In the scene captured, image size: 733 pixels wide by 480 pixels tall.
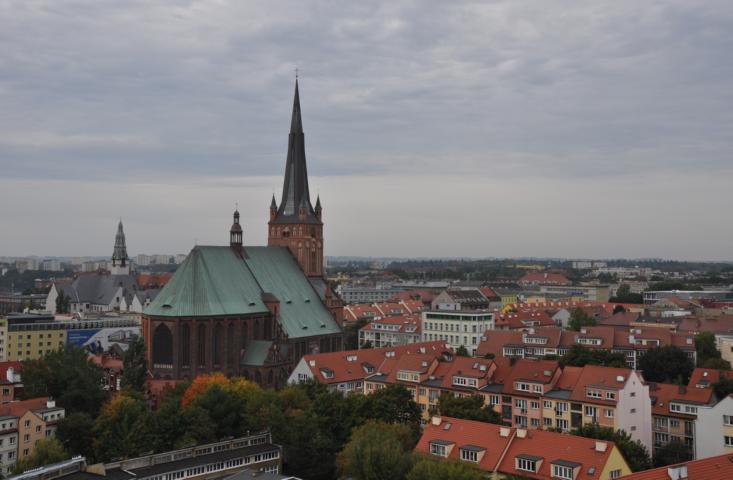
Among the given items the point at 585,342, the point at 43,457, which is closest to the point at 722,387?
the point at 585,342

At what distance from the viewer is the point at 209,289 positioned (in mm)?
100000

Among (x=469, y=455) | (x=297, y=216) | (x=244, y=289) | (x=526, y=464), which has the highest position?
(x=297, y=216)

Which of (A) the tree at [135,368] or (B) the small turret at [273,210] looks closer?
(A) the tree at [135,368]

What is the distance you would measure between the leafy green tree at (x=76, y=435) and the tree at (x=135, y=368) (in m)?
17.8

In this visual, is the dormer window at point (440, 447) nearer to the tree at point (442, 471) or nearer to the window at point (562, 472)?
the tree at point (442, 471)

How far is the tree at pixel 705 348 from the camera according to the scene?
347 feet

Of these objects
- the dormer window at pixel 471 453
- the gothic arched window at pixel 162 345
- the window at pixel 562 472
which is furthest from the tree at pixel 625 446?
the gothic arched window at pixel 162 345

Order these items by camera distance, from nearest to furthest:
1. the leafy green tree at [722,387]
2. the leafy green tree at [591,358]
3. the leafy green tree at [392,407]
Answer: the leafy green tree at [392,407] → the leafy green tree at [722,387] → the leafy green tree at [591,358]

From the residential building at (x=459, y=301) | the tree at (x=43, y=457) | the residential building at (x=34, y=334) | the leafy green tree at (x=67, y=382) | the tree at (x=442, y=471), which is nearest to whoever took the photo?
the tree at (x=442, y=471)

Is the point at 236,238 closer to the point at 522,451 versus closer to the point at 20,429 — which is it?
the point at 20,429

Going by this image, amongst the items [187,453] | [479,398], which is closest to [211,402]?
[187,453]

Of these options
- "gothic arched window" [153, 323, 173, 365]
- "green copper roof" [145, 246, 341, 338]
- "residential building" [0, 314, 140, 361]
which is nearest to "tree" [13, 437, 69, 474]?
"gothic arched window" [153, 323, 173, 365]

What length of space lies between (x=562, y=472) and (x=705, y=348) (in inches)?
2641

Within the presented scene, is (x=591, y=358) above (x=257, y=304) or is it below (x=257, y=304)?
below
